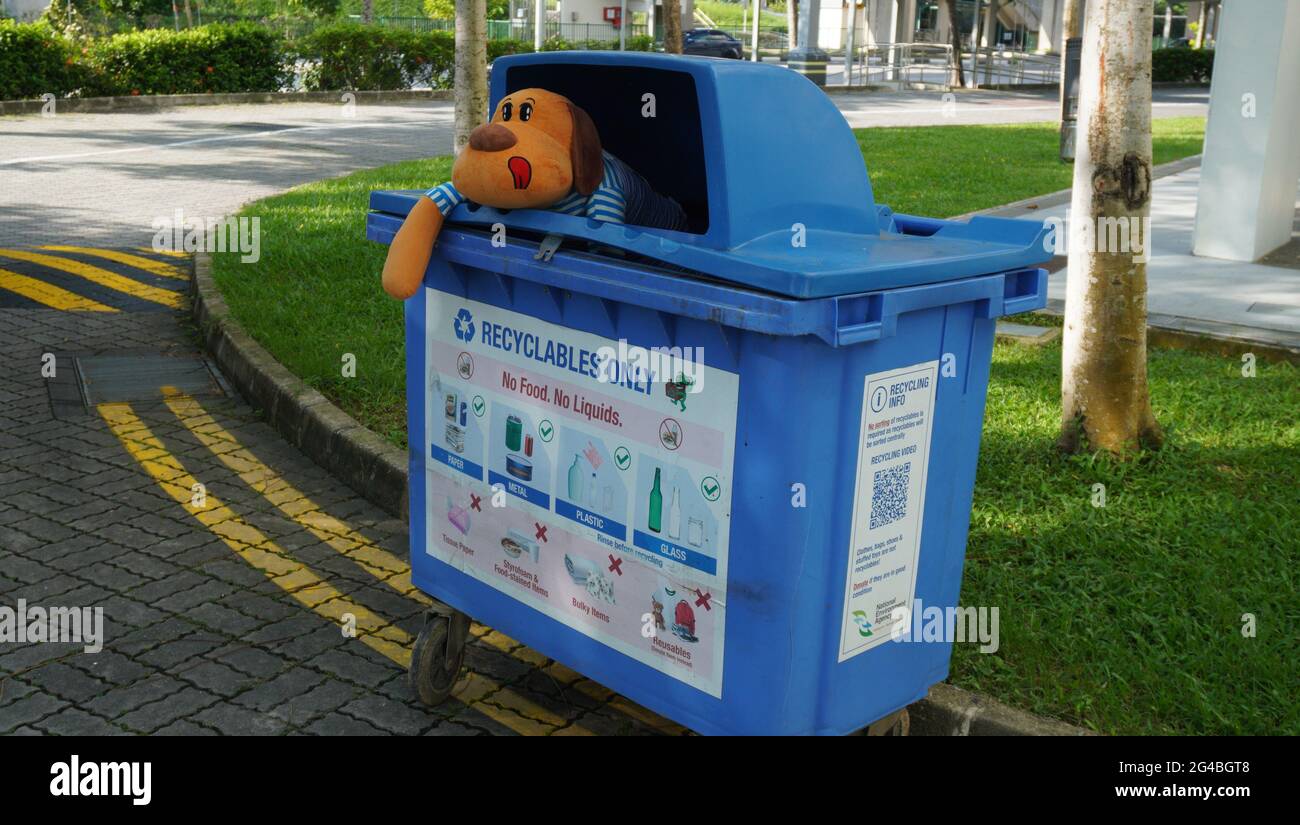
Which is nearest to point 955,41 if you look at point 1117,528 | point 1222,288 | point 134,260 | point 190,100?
point 190,100

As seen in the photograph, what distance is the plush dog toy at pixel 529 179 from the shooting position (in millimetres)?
3271

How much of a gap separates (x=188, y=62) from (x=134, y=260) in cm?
1423

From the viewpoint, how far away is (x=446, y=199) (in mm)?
3480

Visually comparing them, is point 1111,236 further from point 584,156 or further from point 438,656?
point 438,656

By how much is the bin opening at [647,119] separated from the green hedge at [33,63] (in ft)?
62.2

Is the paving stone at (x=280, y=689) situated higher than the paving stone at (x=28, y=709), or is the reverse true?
the paving stone at (x=28, y=709)

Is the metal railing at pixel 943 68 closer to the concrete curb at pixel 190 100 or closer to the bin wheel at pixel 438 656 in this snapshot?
the concrete curb at pixel 190 100

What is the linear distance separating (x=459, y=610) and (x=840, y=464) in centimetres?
141

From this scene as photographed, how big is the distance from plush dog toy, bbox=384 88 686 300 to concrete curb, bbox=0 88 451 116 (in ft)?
61.3

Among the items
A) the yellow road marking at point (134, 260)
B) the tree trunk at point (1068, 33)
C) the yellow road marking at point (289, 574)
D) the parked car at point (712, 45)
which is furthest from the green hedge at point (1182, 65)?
the yellow road marking at point (289, 574)

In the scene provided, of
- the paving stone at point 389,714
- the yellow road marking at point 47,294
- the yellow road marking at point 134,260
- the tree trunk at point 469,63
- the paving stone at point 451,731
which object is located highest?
the tree trunk at point 469,63

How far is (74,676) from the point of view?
385 cm
